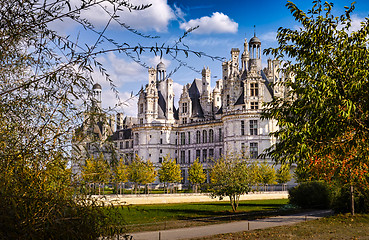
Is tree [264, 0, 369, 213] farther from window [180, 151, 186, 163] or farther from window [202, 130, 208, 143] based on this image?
window [180, 151, 186, 163]

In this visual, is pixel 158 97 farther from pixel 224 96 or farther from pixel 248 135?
pixel 248 135

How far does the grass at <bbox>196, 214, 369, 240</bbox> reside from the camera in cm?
1524

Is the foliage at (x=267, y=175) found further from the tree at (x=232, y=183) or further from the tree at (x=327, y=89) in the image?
the tree at (x=327, y=89)

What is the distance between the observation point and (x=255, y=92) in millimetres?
54781

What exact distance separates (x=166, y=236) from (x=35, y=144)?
10.5 m

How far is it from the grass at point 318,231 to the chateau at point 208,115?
33.5 metres

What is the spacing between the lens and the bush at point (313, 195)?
93.1 feet

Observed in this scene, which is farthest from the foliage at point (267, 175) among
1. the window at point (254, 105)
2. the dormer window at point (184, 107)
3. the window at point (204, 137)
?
the dormer window at point (184, 107)

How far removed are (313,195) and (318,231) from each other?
1215cm

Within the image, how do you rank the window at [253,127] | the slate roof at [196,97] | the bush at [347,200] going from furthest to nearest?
the slate roof at [196,97] < the window at [253,127] < the bush at [347,200]

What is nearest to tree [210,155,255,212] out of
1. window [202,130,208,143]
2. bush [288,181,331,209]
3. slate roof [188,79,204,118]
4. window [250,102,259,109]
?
bush [288,181,331,209]

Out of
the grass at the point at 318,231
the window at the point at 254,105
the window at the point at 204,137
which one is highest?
the window at the point at 254,105

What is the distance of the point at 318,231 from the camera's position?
16.8 metres

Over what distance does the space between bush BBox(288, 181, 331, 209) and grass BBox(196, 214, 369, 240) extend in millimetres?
7943
